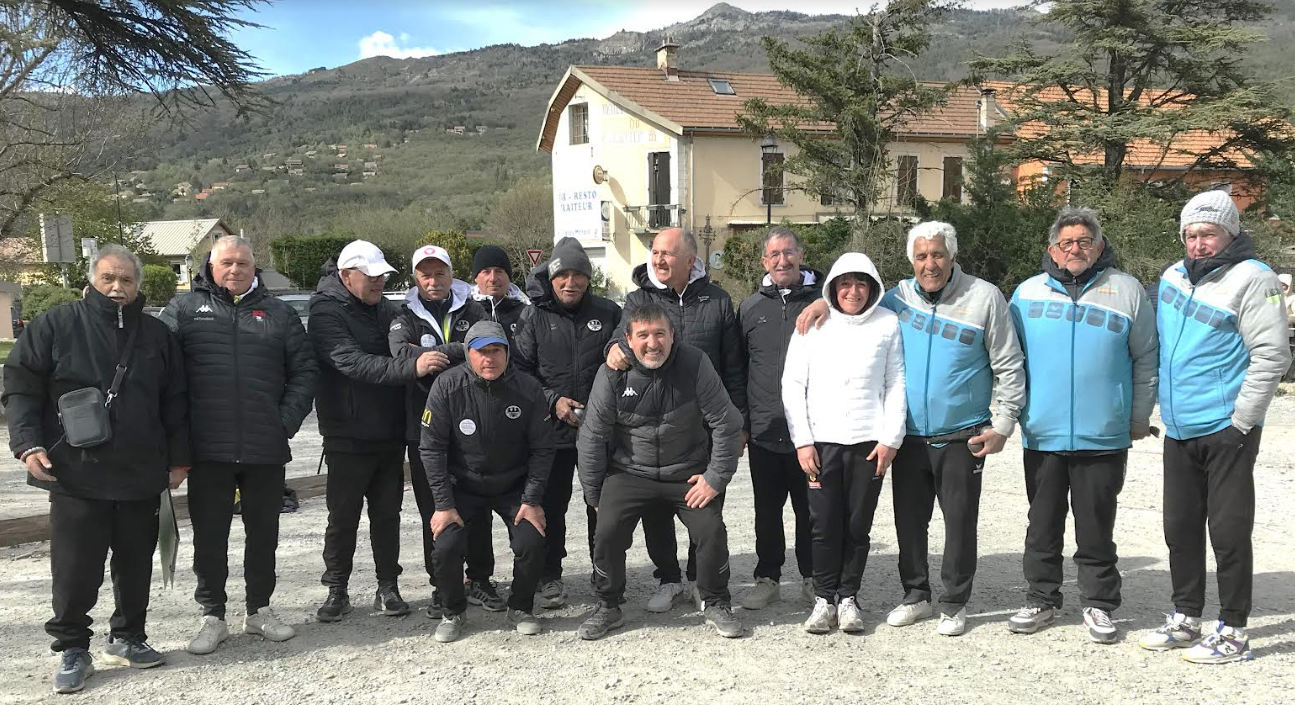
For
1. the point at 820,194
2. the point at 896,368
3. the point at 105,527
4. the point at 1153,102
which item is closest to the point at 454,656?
the point at 105,527

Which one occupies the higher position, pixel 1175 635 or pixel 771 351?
pixel 771 351

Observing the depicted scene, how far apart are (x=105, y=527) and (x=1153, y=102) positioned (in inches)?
900

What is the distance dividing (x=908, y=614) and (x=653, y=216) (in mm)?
27781

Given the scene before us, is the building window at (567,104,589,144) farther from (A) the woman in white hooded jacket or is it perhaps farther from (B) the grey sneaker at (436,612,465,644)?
(B) the grey sneaker at (436,612,465,644)

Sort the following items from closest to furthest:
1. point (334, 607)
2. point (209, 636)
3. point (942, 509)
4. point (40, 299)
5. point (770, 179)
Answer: point (209, 636) → point (942, 509) → point (334, 607) → point (40, 299) → point (770, 179)

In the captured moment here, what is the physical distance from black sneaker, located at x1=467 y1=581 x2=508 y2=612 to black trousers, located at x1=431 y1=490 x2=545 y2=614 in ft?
0.56

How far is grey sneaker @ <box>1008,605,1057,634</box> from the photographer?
14.3 ft

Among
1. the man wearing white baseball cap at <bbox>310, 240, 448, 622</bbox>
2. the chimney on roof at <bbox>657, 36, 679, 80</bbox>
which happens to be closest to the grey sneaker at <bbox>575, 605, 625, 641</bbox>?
the man wearing white baseball cap at <bbox>310, 240, 448, 622</bbox>

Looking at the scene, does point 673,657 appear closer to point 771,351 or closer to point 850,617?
point 850,617

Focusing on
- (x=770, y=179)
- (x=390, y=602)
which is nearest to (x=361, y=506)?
(x=390, y=602)

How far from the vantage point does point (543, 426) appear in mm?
4609

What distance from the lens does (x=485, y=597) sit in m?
4.86

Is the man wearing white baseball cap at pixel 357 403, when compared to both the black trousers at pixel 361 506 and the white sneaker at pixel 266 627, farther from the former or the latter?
the white sneaker at pixel 266 627

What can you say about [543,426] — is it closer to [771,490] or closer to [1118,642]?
[771,490]
